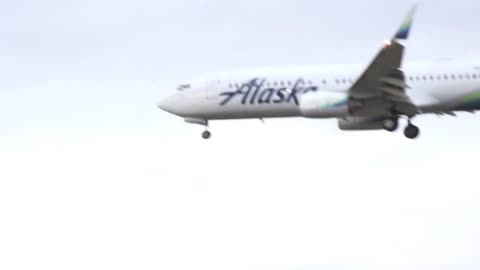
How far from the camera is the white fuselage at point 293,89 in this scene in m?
126

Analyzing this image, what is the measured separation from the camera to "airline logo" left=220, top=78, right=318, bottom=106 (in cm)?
12750

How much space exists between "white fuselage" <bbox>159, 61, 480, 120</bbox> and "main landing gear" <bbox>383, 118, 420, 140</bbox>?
194 cm

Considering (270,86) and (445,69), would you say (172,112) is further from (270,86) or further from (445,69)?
(445,69)

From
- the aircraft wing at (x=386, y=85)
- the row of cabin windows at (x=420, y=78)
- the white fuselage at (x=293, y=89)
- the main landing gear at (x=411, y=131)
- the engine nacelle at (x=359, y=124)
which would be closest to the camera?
the aircraft wing at (x=386, y=85)

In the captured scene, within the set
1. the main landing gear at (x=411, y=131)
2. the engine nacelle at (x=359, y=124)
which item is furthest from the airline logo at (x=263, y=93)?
the main landing gear at (x=411, y=131)

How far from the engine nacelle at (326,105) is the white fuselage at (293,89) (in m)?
0.44

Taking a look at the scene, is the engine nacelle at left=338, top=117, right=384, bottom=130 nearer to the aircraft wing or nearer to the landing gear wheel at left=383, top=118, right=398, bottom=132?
the landing gear wheel at left=383, top=118, right=398, bottom=132

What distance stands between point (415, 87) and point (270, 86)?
7.39 metres

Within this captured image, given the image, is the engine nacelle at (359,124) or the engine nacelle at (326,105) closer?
the engine nacelle at (326,105)

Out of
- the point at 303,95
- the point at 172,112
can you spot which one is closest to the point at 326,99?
the point at 303,95

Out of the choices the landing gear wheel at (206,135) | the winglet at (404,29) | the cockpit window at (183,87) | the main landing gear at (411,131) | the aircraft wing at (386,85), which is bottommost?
the landing gear wheel at (206,135)

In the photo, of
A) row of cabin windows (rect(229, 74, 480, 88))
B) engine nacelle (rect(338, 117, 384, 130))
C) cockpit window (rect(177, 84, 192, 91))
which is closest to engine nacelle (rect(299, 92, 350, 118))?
row of cabin windows (rect(229, 74, 480, 88))

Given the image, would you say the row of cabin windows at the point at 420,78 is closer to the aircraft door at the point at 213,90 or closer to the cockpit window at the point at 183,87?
the aircraft door at the point at 213,90

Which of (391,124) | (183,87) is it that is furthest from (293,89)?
(183,87)
